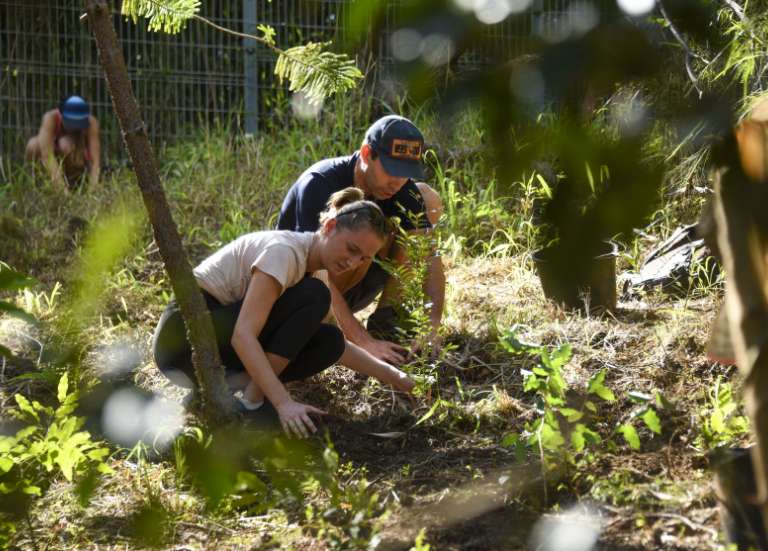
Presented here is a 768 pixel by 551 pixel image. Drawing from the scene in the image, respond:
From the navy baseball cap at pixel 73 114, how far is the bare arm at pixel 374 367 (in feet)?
12.8

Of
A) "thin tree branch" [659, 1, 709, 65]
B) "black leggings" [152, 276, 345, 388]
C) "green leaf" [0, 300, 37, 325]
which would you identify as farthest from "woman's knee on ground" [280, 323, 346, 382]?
"thin tree branch" [659, 1, 709, 65]

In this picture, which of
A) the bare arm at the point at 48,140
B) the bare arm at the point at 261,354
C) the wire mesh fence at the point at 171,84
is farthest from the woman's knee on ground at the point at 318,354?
the wire mesh fence at the point at 171,84

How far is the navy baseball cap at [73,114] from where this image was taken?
6.48m

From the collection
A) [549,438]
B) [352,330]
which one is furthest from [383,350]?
[549,438]

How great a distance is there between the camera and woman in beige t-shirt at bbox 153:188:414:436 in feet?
9.84

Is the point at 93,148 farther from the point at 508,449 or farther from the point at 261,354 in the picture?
the point at 508,449

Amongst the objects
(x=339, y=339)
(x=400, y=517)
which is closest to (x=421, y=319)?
(x=339, y=339)

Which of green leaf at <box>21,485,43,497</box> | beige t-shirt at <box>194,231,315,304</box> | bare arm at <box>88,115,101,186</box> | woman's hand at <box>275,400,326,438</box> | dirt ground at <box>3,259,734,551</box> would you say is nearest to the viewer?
green leaf at <box>21,485,43,497</box>

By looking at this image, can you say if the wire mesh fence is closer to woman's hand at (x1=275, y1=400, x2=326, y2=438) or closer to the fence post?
the fence post

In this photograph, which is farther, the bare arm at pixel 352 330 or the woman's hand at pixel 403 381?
the bare arm at pixel 352 330

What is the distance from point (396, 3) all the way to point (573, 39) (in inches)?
4.8

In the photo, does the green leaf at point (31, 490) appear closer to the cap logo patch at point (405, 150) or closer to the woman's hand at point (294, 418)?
the woman's hand at point (294, 418)

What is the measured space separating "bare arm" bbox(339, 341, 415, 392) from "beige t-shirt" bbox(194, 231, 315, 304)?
1.04 ft

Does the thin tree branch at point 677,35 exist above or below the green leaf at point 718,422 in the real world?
above
